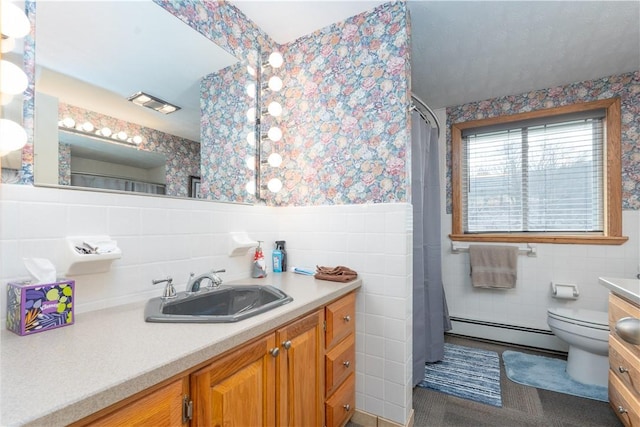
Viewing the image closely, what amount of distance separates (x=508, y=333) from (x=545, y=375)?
22.3 inches

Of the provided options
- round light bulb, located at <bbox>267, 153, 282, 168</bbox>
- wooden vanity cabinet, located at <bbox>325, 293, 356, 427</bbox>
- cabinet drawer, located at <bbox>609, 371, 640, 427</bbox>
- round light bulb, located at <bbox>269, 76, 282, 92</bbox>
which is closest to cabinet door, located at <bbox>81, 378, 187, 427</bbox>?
wooden vanity cabinet, located at <bbox>325, 293, 356, 427</bbox>

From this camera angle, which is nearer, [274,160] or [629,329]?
[629,329]

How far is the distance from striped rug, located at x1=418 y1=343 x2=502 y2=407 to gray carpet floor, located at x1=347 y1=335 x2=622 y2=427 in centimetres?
6

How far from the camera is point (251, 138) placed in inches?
73.0

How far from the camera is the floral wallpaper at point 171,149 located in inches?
47.3

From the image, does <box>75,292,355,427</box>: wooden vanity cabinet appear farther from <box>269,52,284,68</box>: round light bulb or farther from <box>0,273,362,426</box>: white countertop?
<box>269,52,284,68</box>: round light bulb

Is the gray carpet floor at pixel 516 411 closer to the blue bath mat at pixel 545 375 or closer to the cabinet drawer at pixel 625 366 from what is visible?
the blue bath mat at pixel 545 375

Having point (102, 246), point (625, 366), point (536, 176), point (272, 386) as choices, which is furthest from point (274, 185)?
point (536, 176)

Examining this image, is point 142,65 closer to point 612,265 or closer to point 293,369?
point 293,369

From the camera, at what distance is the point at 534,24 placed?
1.87 meters

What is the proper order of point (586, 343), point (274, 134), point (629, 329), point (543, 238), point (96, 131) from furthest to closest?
1. point (543, 238)
2. point (586, 343)
3. point (274, 134)
4. point (96, 131)
5. point (629, 329)

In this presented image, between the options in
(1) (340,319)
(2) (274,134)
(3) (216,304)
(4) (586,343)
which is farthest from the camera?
(4) (586,343)

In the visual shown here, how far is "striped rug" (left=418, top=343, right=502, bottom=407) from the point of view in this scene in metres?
1.97

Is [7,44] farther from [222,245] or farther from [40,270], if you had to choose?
[222,245]
